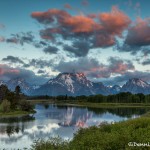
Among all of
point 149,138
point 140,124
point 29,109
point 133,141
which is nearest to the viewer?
point 149,138

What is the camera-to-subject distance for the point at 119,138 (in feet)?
113

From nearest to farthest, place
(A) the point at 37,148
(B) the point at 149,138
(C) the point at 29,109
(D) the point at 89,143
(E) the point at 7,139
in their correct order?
1. (B) the point at 149,138
2. (D) the point at 89,143
3. (A) the point at 37,148
4. (E) the point at 7,139
5. (C) the point at 29,109

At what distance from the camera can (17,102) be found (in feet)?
591

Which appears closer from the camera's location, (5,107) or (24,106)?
(5,107)

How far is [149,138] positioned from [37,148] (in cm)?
1525

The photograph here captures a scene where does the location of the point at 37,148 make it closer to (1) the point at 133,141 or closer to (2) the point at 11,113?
(1) the point at 133,141

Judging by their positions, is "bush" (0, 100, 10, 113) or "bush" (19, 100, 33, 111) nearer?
"bush" (0, 100, 10, 113)

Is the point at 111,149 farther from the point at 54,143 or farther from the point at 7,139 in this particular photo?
the point at 7,139

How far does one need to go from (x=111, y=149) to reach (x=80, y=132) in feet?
78.8

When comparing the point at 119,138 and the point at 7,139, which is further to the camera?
the point at 7,139

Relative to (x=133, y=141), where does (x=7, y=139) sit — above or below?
below

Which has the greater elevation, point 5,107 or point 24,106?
point 24,106

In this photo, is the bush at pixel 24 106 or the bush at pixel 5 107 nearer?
the bush at pixel 5 107

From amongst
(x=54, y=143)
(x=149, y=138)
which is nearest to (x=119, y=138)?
(x=149, y=138)
